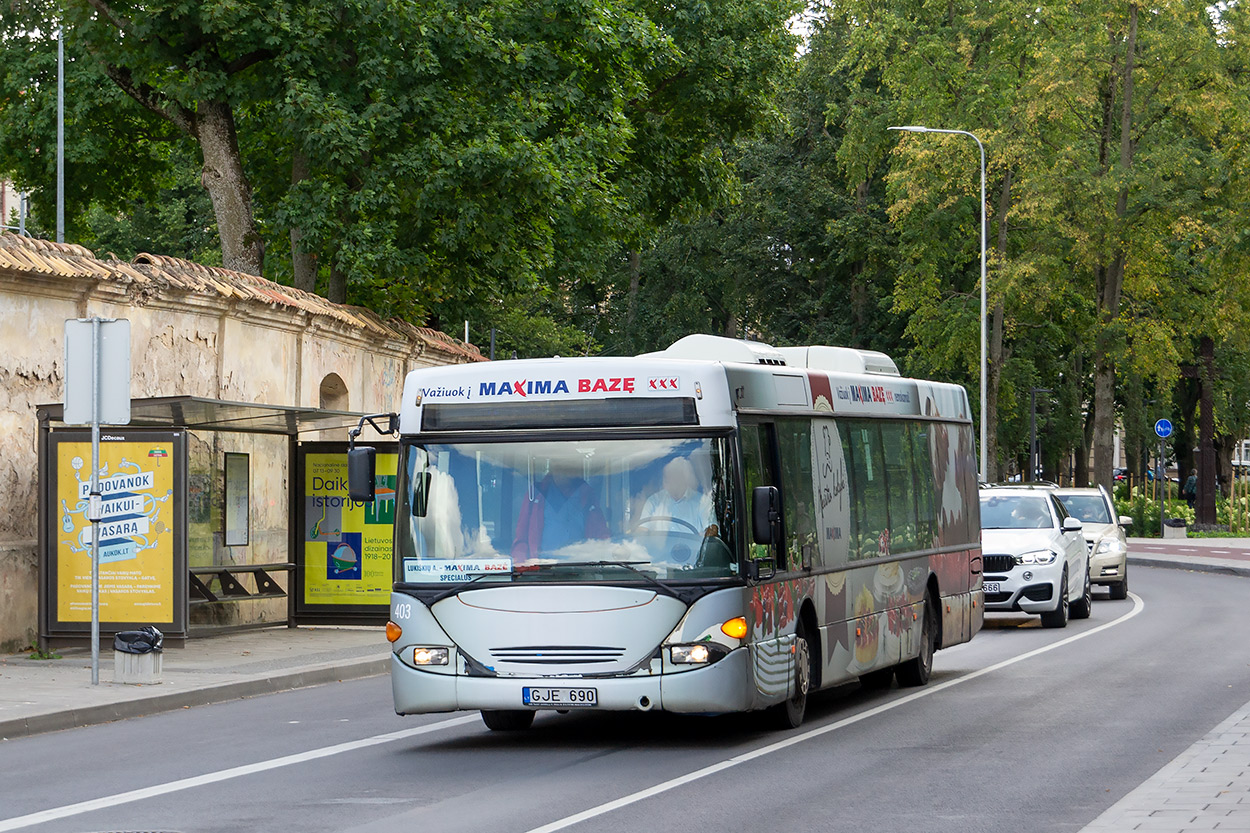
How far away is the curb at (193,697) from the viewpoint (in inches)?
510

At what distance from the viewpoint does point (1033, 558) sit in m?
22.3

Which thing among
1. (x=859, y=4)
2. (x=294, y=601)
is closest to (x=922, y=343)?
(x=859, y=4)

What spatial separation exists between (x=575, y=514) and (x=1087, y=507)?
62.8 ft

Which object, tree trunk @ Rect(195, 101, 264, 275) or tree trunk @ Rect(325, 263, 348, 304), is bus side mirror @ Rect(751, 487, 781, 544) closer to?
tree trunk @ Rect(195, 101, 264, 275)

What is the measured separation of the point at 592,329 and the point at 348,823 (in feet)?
224

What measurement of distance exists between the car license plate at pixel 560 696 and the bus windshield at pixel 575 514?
2.29 feet

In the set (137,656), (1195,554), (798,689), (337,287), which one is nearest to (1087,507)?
(337,287)

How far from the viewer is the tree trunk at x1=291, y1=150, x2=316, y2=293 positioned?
94.8ft

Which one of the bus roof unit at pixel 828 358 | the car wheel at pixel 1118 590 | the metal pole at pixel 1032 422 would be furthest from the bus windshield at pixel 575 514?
the metal pole at pixel 1032 422

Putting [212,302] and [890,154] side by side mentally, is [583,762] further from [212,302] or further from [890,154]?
[890,154]

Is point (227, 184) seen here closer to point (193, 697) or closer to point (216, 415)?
point (216, 415)

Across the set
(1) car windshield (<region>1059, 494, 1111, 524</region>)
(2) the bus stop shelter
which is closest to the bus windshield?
(2) the bus stop shelter

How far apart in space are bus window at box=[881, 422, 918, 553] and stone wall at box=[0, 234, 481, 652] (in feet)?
29.1

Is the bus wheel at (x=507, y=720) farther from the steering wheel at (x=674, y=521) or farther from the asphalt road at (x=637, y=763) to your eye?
the steering wheel at (x=674, y=521)
